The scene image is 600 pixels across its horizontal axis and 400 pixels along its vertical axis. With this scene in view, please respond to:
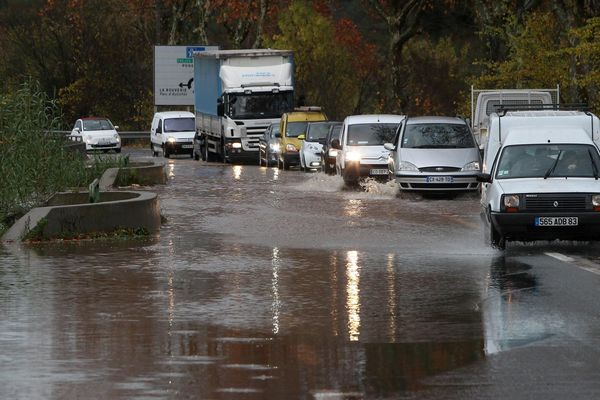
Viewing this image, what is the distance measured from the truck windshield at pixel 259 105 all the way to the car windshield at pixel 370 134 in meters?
17.3

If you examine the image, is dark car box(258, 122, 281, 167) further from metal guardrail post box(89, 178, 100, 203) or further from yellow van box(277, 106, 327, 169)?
metal guardrail post box(89, 178, 100, 203)

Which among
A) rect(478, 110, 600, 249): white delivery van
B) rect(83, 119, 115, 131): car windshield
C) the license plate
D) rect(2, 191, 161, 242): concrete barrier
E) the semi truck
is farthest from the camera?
rect(83, 119, 115, 131): car windshield

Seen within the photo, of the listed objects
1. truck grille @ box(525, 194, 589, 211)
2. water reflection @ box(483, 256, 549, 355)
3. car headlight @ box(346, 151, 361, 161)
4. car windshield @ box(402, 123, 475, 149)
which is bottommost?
water reflection @ box(483, 256, 549, 355)

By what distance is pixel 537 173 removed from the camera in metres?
20.6

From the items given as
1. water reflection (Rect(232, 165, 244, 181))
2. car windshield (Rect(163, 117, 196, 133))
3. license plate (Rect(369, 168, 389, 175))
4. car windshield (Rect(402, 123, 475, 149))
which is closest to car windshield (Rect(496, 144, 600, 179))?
car windshield (Rect(402, 123, 475, 149))

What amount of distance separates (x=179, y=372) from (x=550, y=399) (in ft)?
8.27

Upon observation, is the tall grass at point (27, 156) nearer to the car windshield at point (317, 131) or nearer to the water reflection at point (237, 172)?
the water reflection at point (237, 172)

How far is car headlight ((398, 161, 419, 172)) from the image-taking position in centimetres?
3145

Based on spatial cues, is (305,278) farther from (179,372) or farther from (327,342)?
(179,372)

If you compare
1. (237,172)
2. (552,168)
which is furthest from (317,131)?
(552,168)

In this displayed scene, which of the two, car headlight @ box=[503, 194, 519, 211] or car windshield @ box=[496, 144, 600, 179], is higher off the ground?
car windshield @ box=[496, 144, 600, 179]

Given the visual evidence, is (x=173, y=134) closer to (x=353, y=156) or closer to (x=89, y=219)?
(x=353, y=156)

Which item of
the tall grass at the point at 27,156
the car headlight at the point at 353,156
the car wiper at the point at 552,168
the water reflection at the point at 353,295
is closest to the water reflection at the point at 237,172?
the car headlight at the point at 353,156

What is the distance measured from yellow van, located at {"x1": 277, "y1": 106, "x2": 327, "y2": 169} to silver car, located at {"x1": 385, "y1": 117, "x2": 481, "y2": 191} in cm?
1449
